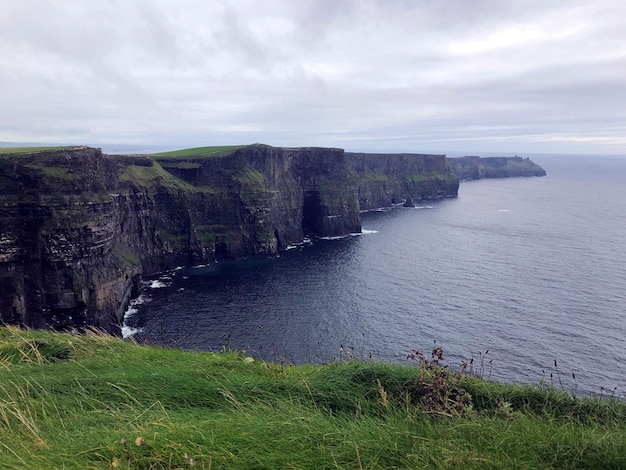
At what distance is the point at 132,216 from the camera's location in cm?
7550

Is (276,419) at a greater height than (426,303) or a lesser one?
greater

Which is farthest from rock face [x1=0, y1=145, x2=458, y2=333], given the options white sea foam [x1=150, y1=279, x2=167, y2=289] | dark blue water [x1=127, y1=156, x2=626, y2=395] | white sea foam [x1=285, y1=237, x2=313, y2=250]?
dark blue water [x1=127, y1=156, x2=626, y2=395]

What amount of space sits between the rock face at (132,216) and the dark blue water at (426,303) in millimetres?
5728

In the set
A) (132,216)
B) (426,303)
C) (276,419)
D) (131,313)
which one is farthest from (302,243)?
(276,419)

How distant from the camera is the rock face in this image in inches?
1891

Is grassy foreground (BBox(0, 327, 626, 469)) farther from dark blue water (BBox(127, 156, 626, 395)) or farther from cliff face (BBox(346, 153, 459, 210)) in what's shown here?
cliff face (BBox(346, 153, 459, 210))

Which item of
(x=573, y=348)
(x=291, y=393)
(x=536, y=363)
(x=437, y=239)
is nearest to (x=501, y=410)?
(x=291, y=393)

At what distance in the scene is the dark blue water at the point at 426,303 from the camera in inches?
1736

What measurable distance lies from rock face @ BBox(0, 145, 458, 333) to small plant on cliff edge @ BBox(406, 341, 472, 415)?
157ft

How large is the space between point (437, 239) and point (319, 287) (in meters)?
48.8

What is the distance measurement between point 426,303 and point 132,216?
53028mm

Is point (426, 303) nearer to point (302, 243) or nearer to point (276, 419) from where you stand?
point (302, 243)

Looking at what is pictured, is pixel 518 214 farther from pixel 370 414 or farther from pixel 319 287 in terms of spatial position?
pixel 370 414

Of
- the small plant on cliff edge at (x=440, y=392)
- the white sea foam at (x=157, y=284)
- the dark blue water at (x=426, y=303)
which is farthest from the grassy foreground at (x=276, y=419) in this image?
the white sea foam at (x=157, y=284)
